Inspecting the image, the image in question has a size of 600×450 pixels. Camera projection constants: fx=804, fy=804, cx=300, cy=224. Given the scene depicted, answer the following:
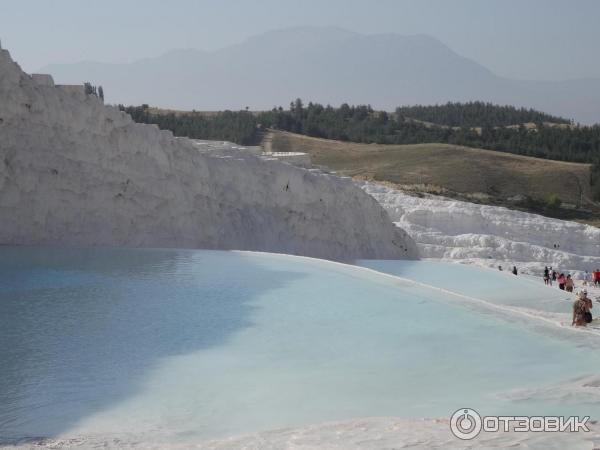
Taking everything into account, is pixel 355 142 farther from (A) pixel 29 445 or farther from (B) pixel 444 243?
(A) pixel 29 445

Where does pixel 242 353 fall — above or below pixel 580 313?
below

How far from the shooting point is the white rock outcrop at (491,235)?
30.7 meters

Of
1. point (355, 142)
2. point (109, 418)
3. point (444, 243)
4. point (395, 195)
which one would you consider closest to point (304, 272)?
point (109, 418)

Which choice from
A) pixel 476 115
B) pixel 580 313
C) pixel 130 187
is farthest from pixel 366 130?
pixel 580 313

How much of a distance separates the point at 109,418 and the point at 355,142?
77936 millimetres

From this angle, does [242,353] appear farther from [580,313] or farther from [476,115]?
[476,115]

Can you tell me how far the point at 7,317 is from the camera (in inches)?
393

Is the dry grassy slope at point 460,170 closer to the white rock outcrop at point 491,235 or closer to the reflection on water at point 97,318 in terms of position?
the white rock outcrop at point 491,235

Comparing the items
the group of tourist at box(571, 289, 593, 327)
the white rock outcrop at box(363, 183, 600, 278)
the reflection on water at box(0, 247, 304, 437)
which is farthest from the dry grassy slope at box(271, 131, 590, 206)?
the group of tourist at box(571, 289, 593, 327)

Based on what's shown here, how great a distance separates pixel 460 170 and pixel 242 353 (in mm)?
56057

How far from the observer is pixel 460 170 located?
63031 mm

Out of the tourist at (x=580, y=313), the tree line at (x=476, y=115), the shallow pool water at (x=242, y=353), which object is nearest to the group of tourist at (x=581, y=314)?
the tourist at (x=580, y=313)

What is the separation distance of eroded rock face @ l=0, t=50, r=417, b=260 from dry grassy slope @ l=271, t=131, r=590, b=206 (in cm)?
3131

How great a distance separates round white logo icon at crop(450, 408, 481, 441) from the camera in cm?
596
